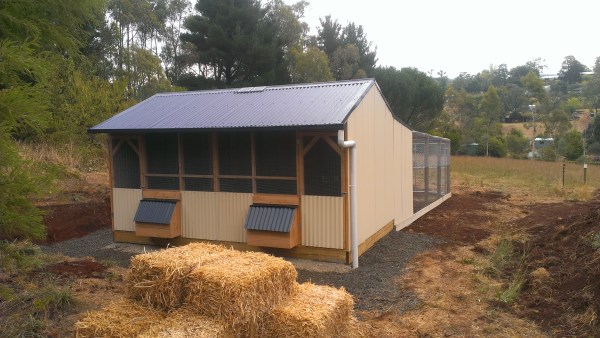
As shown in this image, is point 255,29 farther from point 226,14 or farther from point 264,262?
point 264,262

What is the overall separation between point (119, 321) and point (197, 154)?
16.4 ft

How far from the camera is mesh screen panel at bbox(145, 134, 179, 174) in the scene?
8.66 m

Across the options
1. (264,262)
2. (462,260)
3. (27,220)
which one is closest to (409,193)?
(462,260)

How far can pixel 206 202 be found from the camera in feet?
27.8

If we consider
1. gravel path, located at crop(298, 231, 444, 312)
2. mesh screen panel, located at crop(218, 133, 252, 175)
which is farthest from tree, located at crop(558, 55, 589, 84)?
mesh screen panel, located at crop(218, 133, 252, 175)

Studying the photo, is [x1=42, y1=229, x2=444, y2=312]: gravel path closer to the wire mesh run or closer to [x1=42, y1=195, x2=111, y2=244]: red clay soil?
[x1=42, y1=195, x2=111, y2=244]: red clay soil

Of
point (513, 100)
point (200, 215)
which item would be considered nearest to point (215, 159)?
point (200, 215)

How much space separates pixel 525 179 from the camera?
1991 cm

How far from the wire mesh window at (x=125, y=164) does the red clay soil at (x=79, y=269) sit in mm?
1975

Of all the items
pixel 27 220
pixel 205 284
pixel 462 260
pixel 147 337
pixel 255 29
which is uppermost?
pixel 255 29

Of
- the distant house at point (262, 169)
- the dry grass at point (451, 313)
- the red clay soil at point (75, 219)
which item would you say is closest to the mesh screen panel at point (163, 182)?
the distant house at point (262, 169)

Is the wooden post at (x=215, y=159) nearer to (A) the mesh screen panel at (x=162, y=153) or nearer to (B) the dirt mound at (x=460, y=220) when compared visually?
(A) the mesh screen panel at (x=162, y=153)

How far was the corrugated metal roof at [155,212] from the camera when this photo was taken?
8.52 metres

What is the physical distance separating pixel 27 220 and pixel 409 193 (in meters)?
8.68
